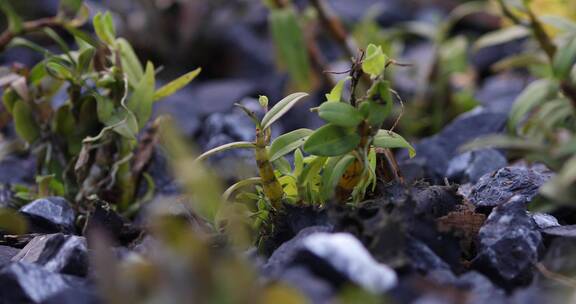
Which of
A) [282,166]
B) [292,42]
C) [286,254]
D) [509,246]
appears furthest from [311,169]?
[292,42]

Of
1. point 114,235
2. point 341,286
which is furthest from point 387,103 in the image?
point 114,235

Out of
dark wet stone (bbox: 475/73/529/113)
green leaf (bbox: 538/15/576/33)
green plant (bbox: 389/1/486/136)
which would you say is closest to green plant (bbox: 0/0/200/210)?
green leaf (bbox: 538/15/576/33)

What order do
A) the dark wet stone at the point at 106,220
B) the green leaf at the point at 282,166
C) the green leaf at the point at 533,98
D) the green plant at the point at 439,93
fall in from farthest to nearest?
the green plant at the point at 439,93
the green leaf at the point at 533,98
the dark wet stone at the point at 106,220
the green leaf at the point at 282,166

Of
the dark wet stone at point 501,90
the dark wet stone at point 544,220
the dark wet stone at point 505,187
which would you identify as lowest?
the dark wet stone at point 501,90

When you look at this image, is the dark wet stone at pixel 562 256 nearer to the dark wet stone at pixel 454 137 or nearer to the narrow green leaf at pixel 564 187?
the narrow green leaf at pixel 564 187

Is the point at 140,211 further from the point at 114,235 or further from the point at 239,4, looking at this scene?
the point at 239,4

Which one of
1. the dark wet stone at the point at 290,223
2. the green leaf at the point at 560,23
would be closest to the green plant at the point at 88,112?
the dark wet stone at the point at 290,223
